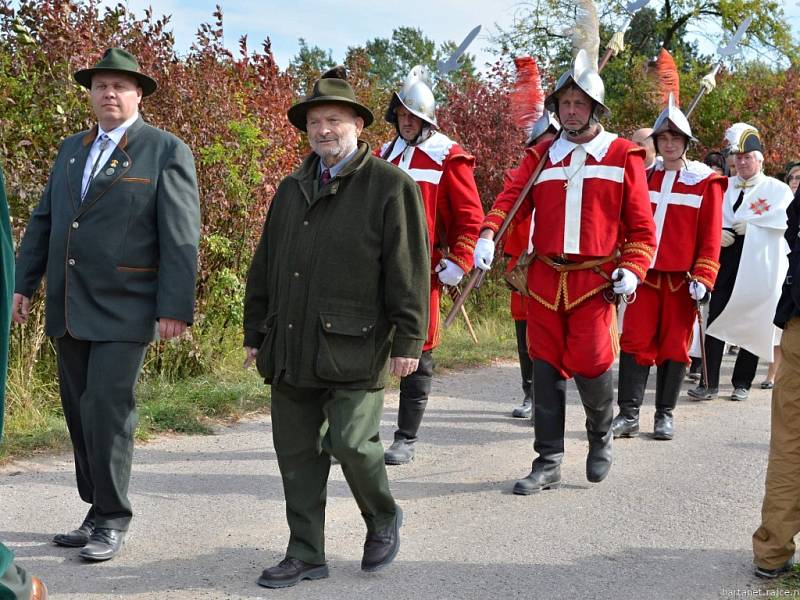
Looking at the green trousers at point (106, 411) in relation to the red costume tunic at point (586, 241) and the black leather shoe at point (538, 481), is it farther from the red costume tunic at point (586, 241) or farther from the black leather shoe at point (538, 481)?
the red costume tunic at point (586, 241)

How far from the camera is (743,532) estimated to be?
509 centimetres

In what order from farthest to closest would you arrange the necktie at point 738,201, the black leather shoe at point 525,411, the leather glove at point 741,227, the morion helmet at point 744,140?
1. the necktie at point 738,201
2. the leather glove at point 741,227
3. the morion helmet at point 744,140
4. the black leather shoe at point 525,411

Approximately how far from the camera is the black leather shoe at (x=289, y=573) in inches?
167

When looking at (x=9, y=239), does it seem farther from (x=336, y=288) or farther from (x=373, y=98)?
(x=373, y=98)

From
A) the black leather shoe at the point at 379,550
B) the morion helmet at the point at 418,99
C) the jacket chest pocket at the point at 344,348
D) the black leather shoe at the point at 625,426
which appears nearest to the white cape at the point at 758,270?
the black leather shoe at the point at 625,426

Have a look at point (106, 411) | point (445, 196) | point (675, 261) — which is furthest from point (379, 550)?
point (675, 261)

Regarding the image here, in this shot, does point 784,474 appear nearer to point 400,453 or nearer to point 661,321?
point 400,453

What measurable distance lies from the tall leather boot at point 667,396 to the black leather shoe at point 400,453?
1.87 m

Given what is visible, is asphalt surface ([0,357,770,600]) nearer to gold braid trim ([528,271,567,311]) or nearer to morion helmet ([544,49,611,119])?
gold braid trim ([528,271,567,311])

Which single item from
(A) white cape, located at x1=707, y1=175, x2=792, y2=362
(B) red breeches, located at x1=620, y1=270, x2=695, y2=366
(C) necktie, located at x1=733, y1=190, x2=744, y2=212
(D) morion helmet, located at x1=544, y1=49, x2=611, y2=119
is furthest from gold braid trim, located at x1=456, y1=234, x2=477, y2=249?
(C) necktie, located at x1=733, y1=190, x2=744, y2=212

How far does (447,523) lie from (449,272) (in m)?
1.60

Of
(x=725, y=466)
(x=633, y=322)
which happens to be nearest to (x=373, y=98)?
(x=633, y=322)

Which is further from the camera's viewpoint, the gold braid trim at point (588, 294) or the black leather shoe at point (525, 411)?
the black leather shoe at point (525, 411)

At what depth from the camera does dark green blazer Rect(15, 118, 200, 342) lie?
4562 millimetres
